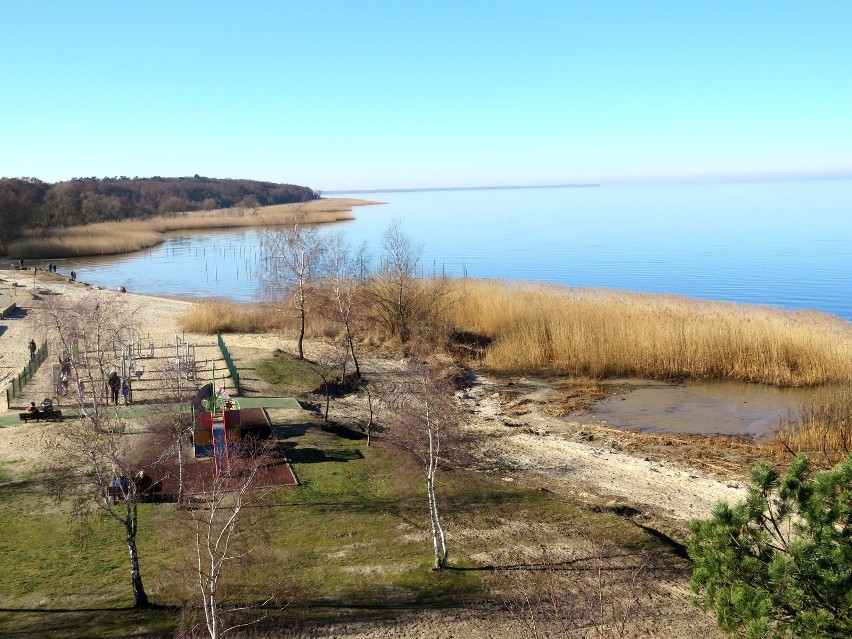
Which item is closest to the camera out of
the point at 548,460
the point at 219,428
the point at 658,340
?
the point at 219,428

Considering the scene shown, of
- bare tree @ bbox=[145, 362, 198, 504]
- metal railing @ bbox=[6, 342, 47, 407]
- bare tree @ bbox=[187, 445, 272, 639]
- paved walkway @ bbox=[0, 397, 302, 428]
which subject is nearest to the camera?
bare tree @ bbox=[187, 445, 272, 639]

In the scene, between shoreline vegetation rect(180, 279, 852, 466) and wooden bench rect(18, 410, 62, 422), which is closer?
wooden bench rect(18, 410, 62, 422)

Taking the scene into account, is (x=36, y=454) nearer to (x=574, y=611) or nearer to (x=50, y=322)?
(x=50, y=322)

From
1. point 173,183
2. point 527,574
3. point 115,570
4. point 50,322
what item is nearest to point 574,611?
point 527,574

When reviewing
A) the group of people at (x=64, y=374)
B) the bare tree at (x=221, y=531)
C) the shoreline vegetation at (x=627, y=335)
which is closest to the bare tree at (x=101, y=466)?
the bare tree at (x=221, y=531)

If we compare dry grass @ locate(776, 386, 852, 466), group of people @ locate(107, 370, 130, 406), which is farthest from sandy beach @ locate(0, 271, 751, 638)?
group of people @ locate(107, 370, 130, 406)

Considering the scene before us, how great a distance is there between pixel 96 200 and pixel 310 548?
4701 inches

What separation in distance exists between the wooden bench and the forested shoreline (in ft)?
200

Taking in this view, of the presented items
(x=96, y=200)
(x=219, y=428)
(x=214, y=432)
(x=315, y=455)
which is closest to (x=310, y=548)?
(x=214, y=432)

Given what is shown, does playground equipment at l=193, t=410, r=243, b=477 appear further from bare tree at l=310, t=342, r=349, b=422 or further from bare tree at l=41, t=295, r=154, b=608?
bare tree at l=310, t=342, r=349, b=422

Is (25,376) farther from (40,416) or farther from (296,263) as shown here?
(296,263)

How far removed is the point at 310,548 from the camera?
1375 cm

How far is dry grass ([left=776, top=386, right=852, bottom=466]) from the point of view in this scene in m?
20.4

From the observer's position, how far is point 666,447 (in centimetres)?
2238
